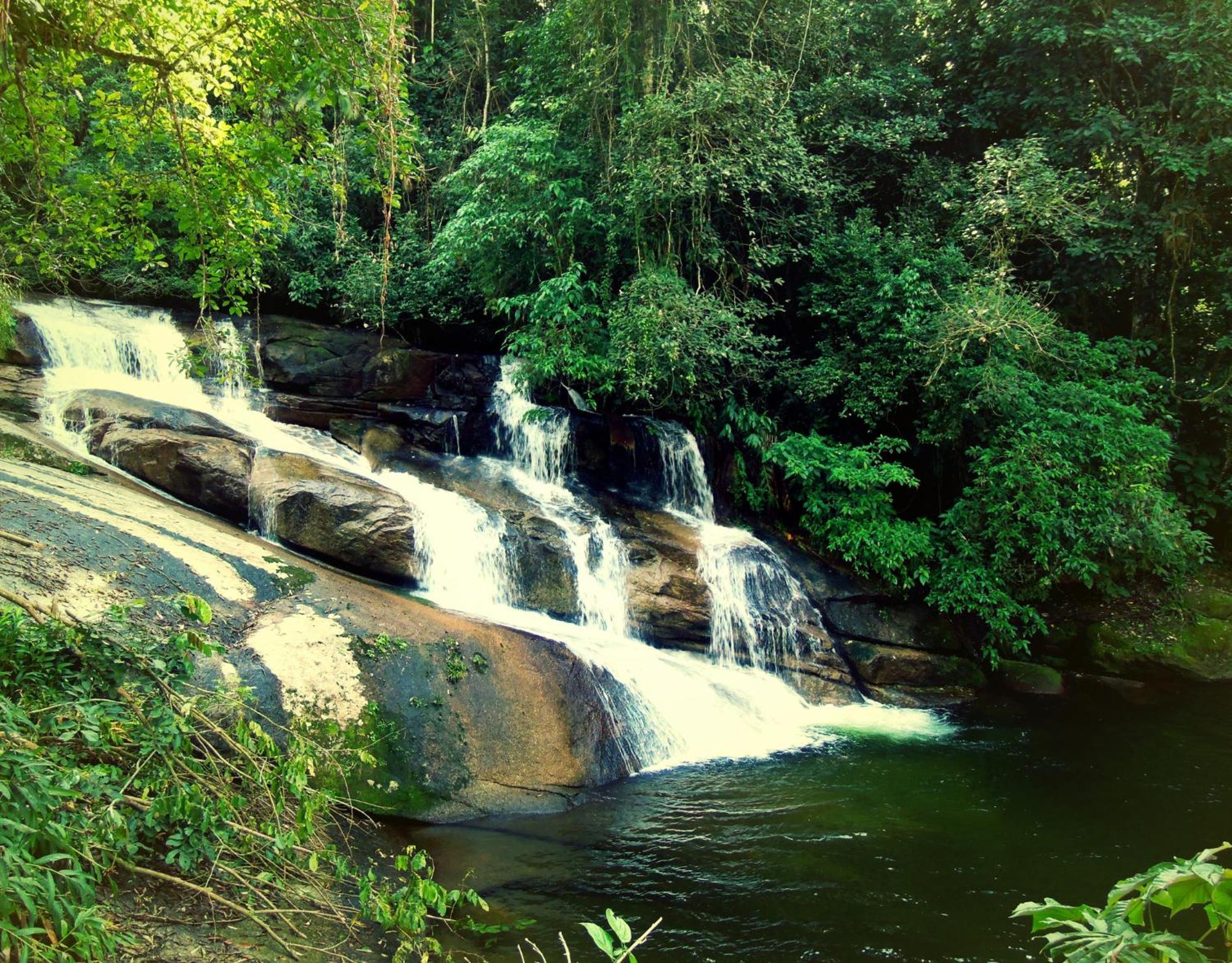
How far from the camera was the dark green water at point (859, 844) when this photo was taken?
500cm

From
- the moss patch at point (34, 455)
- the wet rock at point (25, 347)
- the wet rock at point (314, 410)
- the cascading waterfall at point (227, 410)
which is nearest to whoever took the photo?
the moss patch at point (34, 455)

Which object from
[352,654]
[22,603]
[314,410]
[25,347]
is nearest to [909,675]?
[352,654]

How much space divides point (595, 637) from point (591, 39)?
899 centimetres

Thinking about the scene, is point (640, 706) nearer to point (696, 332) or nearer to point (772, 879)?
point (772, 879)

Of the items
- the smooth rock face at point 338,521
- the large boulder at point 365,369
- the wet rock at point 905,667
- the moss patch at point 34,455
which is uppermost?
the large boulder at point 365,369

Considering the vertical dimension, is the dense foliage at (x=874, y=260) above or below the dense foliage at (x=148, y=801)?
above

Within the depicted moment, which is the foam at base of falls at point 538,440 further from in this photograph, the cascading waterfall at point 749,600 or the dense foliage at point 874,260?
the cascading waterfall at point 749,600

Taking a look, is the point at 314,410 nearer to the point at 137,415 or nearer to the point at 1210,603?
the point at 137,415

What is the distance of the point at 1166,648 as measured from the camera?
11.1m

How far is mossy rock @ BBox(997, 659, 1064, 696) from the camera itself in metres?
10.8

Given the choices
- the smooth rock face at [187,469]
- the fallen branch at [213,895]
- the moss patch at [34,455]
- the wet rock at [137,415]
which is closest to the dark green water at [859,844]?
the fallen branch at [213,895]

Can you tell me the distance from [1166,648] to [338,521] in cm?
1104

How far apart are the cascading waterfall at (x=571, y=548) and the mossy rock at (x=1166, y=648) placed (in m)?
3.69

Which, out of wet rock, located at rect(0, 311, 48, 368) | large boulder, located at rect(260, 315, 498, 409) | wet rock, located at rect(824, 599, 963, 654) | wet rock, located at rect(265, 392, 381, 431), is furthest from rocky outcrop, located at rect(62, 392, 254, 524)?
wet rock, located at rect(824, 599, 963, 654)
